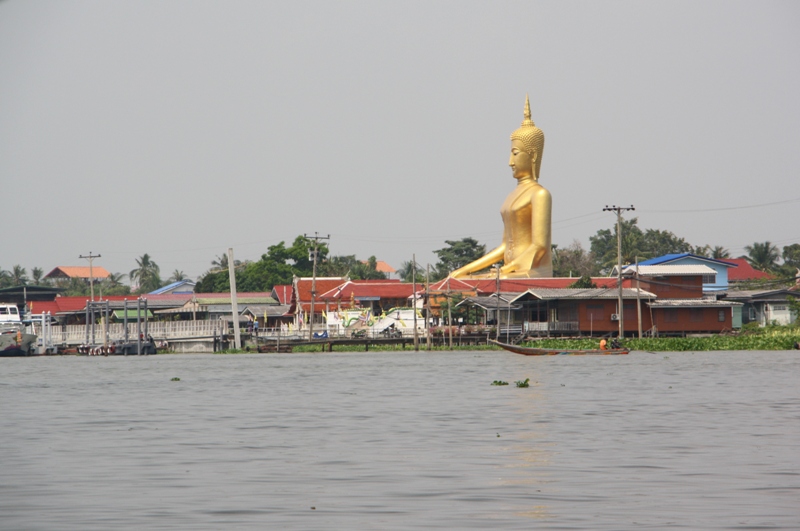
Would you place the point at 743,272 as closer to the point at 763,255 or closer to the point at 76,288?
the point at 763,255

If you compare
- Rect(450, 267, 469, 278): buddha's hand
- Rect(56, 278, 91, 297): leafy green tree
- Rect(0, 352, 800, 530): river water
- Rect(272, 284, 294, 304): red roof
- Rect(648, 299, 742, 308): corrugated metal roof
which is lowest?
Rect(0, 352, 800, 530): river water

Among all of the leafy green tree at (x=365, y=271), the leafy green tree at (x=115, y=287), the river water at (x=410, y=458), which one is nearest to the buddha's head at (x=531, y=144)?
the leafy green tree at (x=365, y=271)

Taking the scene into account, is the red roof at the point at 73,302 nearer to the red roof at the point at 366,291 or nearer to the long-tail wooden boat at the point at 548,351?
the red roof at the point at 366,291

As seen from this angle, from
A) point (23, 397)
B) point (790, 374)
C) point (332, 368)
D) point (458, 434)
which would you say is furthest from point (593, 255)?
point (458, 434)

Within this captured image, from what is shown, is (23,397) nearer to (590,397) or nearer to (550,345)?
(590,397)

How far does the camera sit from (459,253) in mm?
115188

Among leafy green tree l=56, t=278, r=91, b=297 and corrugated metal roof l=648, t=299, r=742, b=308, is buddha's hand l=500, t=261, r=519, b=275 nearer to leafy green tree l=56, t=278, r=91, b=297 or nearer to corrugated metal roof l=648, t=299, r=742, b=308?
corrugated metal roof l=648, t=299, r=742, b=308

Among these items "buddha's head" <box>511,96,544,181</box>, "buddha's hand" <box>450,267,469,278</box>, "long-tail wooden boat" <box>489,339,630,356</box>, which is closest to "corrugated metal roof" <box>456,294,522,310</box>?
"buddha's hand" <box>450,267,469,278</box>

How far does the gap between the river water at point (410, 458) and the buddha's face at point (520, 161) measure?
2045 inches

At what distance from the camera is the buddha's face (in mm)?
80312

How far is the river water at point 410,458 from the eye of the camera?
33.6 ft

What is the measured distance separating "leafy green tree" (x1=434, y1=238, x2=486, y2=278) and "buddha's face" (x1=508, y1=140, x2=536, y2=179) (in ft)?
110

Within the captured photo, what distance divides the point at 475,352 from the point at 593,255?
7012cm

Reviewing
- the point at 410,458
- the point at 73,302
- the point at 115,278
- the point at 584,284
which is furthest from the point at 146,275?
the point at 410,458
